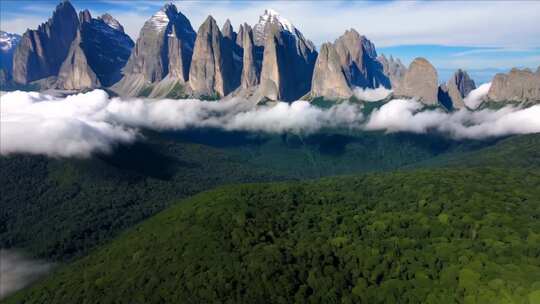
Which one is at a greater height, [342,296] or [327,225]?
[327,225]

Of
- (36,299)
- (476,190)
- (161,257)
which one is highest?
(476,190)

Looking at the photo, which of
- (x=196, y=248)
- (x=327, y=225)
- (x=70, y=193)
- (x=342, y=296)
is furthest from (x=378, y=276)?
(x=70, y=193)

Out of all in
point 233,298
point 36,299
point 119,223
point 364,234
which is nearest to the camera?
point 233,298

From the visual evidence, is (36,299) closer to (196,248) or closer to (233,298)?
(196,248)

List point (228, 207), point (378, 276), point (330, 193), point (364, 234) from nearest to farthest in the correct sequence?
point (378, 276) < point (364, 234) < point (228, 207) < point (330, 193)

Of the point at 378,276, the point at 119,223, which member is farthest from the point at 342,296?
the point at 119,223

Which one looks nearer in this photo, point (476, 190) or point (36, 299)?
point (36, 299)
